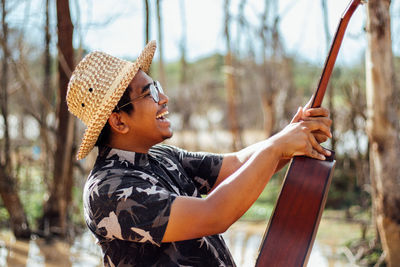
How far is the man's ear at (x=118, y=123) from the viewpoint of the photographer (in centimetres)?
177

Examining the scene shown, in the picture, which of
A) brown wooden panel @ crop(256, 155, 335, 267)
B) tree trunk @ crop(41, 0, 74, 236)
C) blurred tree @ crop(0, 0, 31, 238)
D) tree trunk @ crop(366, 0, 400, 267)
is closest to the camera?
brown wooden panel @ crop(256, 155, 335, 267)

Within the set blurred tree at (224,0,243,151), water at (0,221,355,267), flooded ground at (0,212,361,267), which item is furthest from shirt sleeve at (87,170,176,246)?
blurred tree at (224,0,243,151)

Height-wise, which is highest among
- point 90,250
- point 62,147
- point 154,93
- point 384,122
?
point 154,93

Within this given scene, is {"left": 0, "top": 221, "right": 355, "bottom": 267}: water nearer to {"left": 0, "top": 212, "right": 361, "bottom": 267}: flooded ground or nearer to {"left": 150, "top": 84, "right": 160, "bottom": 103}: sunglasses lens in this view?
{"left": 0, "top": 212, "right": 361, "bottom": 267}: flooded ground

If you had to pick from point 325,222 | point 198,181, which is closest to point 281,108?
point 325,222

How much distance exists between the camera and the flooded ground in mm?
5422

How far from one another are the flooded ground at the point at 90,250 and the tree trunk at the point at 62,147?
309 mm

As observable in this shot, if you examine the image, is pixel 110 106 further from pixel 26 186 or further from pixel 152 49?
pixel 26 186

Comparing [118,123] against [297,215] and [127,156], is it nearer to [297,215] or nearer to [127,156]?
[127,156]

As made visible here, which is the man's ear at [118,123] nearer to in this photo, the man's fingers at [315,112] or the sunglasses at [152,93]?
the sunglasses at [152,93]

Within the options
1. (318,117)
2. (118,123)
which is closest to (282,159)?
(318,117)

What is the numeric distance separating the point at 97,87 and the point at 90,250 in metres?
4.43

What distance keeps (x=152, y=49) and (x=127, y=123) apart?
0.34m

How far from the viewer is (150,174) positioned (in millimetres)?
1692
